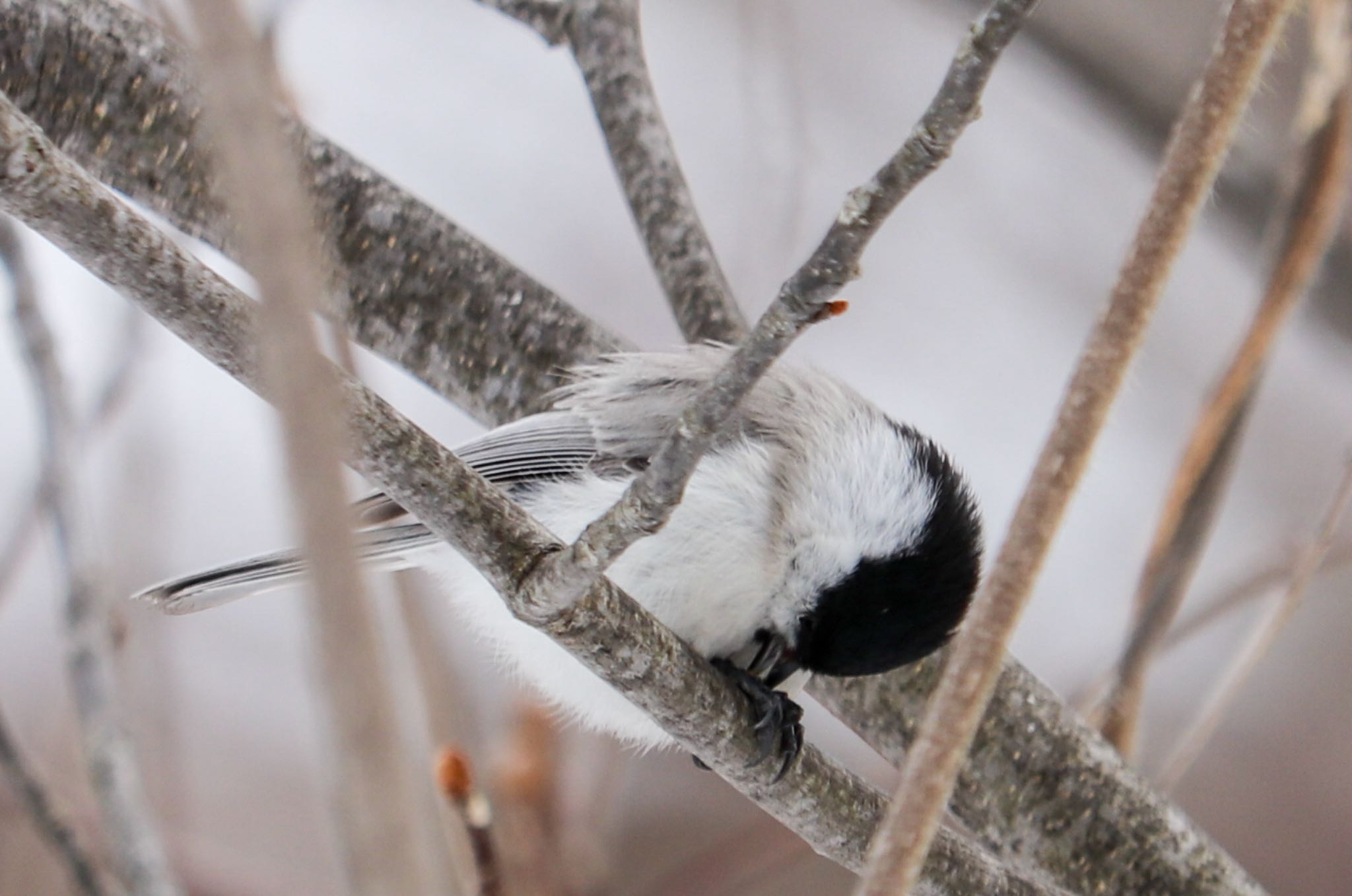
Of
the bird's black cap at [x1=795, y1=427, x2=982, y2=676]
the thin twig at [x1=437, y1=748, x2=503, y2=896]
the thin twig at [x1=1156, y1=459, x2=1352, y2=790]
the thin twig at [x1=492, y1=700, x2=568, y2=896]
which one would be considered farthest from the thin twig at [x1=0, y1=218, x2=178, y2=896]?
the thin twig at [x1=1156, y1=459, x2=1352, y2=790]

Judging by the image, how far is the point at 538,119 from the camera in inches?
85.5

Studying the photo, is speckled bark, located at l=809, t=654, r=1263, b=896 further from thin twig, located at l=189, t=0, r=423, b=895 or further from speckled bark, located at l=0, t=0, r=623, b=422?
thin twig, located at l=189, t=0, r=423, b=895

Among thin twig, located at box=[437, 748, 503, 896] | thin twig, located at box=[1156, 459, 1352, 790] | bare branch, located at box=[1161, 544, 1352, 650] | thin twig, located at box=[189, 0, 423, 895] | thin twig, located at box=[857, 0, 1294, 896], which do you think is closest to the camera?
thin twig, located at box=[189, 0, 423, 895]

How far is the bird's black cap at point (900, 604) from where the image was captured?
0.95 m

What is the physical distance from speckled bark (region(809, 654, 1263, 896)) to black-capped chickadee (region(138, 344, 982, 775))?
99 millimetres

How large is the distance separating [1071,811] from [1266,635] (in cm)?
20

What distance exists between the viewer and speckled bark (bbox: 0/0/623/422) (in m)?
0.92

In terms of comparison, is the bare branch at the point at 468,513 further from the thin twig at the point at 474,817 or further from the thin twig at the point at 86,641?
the thin twig at the point at 86,641

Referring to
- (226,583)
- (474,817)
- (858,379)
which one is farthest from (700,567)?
(858,379)

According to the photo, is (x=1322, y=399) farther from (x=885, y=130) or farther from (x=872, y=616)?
(x=872, y=616)

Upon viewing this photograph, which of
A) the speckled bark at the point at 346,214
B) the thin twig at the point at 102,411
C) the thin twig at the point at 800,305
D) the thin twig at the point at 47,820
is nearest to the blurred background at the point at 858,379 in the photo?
the thin twig at the point at 102,411

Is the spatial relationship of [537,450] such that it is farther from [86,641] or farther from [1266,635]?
[1266,635]

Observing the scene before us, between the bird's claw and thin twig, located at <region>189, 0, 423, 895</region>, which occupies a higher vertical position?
thin twig, located at <region>189, 0, 423, 895</region>

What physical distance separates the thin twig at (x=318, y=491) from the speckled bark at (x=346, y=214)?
0.73 meters
